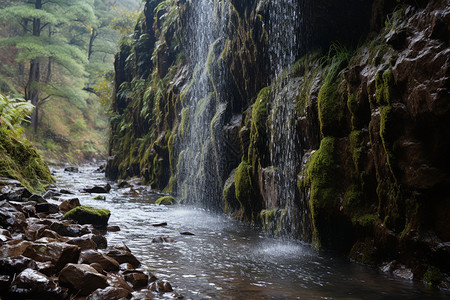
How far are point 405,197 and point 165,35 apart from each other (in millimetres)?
13762

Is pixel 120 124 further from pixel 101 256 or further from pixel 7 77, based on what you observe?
pixel 101 256

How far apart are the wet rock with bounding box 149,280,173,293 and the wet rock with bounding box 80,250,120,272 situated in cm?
Result: 51

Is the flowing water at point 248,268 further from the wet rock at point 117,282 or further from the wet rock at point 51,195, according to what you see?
the wet rock at point 51,195

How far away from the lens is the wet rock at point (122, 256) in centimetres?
402

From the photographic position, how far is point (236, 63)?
9.22 m

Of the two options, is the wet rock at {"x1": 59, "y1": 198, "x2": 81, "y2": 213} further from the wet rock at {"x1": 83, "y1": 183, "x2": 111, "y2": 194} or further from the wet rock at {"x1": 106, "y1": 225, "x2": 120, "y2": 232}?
the wet rock at {"x1": 83, "y1": 183, "x2": 111, "y2": 194}

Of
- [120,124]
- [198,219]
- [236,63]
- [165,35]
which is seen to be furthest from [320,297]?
[120,124]

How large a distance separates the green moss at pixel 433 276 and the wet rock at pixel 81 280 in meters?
3.19

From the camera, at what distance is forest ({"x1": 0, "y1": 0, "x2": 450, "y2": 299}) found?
11.9 feet

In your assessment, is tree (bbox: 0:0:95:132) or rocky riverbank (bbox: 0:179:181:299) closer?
rocky riverbank (bbox: 0:179:181:299)

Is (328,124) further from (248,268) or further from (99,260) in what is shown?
(99,260)

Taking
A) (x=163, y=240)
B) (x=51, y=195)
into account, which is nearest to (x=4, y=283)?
(x=163, y=240)

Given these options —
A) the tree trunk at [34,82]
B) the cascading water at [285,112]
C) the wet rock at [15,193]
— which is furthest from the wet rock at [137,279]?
the tree trunk at [34,82]

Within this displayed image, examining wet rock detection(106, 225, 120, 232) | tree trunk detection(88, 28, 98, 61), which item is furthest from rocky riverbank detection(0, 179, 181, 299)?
tree trunk detection(88, 28, 98, 61)
